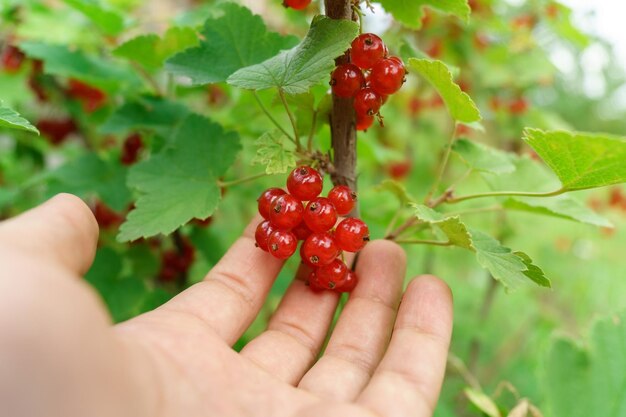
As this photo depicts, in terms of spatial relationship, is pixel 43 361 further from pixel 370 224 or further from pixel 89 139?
pixel 89 139

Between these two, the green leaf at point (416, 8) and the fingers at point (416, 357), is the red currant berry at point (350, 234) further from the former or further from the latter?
the green leaf at point (416, 8)

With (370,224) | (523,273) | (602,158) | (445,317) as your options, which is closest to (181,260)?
(370,224)

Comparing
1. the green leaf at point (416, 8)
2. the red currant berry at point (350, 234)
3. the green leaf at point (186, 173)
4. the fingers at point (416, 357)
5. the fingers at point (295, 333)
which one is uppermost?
the green leaf at point (416, 8)

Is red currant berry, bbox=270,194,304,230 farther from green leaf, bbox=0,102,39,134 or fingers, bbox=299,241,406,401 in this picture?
green leaf, bbox=0,102,39,134

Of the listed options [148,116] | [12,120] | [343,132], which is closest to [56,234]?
[12,120]

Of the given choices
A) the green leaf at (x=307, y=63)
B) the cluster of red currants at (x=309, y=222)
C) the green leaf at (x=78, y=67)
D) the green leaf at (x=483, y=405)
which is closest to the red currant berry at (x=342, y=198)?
the cluster of red currants at (x=309, y=222)

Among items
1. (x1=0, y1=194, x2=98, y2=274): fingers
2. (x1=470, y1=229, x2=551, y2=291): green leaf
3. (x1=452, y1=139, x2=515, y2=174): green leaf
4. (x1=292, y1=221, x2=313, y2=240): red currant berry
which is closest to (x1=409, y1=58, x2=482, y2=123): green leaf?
(x1=452, y1=139, x2=515, y2=174): green leaf
